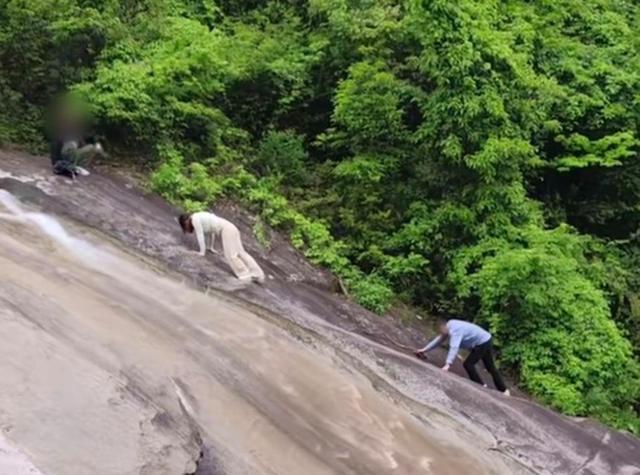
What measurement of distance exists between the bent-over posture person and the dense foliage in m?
1.59

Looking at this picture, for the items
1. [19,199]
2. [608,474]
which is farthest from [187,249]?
[608,474]

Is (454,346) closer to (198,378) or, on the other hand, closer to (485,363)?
(485,363)

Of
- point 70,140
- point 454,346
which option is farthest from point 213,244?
point 454,346

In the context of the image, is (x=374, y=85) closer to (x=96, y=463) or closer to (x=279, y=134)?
(x=279, y=134)

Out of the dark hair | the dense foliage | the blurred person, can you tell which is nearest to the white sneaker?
the blurred person

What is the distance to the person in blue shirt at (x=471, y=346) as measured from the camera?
34.0 ft

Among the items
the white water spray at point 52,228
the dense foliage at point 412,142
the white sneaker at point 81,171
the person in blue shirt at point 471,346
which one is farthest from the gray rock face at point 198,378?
the dense foliage at point 412,142

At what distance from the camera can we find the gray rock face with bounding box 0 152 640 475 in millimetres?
5430

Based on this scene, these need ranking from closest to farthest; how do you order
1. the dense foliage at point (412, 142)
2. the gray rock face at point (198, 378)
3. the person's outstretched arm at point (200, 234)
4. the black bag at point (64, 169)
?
the gray rock face at point (198, 378), the person's outstretched arm at point (200, 234), the black bag at point (64, 169), the dense foliage at point (412, 142)

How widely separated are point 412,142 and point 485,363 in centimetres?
412

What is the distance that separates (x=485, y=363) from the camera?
10.6 meters

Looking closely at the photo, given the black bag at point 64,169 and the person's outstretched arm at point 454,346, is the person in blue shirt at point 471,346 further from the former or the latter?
the black bag at point 64,169

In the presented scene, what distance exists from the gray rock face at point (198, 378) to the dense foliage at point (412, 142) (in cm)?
183

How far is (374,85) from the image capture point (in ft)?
44.0
